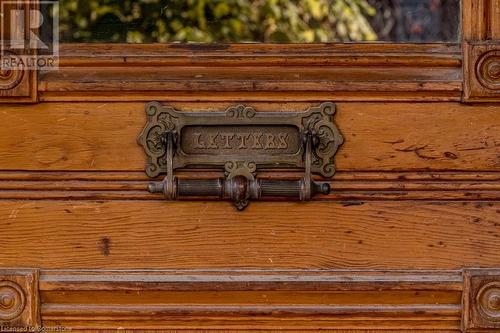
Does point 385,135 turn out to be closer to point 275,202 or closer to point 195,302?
point 275,202

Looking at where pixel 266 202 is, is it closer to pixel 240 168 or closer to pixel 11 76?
pixel 240 168

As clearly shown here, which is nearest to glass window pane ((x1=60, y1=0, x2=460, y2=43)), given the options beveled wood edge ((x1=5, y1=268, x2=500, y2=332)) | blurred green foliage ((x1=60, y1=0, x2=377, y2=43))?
blurred green foliage ((x1=60, y1=0, x2=377, y2=43))

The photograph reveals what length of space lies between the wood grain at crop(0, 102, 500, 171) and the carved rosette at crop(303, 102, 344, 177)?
0.01 m

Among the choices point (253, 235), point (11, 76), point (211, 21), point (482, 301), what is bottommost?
point (482, 301)

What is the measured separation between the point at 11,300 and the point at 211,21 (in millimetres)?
773

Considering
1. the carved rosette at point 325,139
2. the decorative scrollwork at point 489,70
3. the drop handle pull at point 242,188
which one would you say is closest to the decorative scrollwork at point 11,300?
the drop handle pull at point 242,188

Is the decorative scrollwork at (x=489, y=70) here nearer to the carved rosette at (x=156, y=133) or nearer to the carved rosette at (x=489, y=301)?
the carved rosette at (x=489, y=301)

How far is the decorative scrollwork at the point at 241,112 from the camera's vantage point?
62.3 inches

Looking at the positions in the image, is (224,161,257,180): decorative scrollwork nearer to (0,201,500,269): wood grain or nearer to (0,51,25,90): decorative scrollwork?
(0,201,500,269): wood grain

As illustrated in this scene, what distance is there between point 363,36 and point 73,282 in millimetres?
695

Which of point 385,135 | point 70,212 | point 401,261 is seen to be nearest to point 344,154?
point 385,135

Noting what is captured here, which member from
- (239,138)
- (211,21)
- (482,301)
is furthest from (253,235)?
(211,21)

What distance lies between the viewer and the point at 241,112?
158 cm

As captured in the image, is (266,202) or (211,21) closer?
(266,202)
